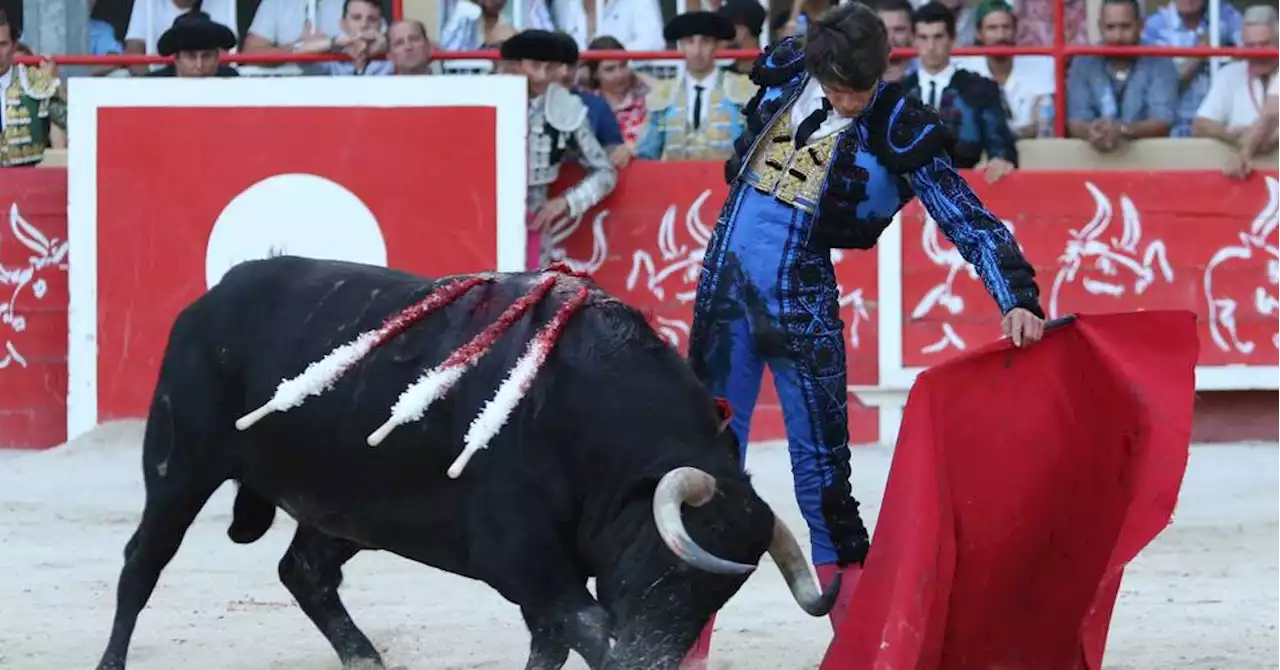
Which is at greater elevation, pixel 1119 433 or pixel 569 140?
pixel 569 140

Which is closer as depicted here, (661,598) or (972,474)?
(661,598)

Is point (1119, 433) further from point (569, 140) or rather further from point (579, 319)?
point (569, 140)

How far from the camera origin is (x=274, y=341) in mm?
3797

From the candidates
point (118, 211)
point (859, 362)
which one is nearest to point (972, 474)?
point (859, 362)

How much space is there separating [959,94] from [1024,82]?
798 mm

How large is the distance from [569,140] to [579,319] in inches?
133

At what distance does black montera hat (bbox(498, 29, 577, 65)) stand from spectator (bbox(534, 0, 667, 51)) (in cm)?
105

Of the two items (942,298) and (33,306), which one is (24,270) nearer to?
(33,306)

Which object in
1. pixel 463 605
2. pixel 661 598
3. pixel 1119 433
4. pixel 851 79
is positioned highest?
A: pixel 851 79

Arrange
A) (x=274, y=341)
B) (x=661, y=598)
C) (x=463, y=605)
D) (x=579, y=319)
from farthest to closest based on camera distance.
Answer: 1. (x=463, y=605)
2. (x=274, y=341)
3. (x=579, y=319)
4. (x=661, y=598)

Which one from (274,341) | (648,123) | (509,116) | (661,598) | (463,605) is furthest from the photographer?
(648,123)

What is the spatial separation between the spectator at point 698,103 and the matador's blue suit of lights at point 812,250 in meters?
3.43

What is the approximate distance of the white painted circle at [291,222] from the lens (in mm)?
6832

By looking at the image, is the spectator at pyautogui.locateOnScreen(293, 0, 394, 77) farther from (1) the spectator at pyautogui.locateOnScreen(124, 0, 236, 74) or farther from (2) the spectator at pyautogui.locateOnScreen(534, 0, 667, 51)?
(2) the spectator at pyautogui.locateOnScreen(534, 0, 667, 51)
